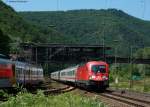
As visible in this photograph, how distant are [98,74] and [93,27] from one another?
64166 millimetres

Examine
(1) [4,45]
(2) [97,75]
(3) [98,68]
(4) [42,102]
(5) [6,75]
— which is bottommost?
(4) [42,102]

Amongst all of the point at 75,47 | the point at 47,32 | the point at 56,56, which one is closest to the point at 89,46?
the point at 75,47

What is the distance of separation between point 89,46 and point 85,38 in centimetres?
1731

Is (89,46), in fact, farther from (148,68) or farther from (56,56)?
(148,68)

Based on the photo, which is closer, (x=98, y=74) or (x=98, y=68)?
(x=98, y=74)

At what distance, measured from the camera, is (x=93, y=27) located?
11331 centimetres

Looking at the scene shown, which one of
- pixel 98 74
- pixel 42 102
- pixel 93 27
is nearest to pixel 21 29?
pixel 93 27

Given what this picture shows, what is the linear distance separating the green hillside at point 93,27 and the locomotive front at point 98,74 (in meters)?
50.7

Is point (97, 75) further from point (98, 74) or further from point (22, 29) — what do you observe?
point (22, 29)

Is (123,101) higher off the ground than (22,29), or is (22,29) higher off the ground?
(22,29)

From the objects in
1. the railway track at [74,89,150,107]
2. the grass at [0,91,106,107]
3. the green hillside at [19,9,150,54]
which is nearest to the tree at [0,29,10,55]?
the green hillside at [19,9,150,54]

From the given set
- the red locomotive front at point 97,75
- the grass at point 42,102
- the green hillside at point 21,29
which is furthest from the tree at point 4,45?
the grass at point 42,102

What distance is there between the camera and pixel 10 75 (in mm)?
33031

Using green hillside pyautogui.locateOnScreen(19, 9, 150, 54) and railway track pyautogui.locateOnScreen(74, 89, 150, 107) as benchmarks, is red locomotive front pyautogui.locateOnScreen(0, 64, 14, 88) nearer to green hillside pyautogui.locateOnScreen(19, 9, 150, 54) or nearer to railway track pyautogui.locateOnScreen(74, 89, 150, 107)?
railway track pyautogui.locateOnScreen(74, 89, 150, 107)
